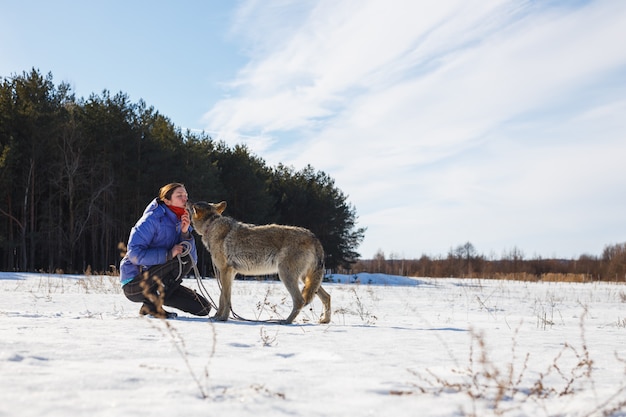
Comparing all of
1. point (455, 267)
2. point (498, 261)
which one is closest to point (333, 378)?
point (455, 267)

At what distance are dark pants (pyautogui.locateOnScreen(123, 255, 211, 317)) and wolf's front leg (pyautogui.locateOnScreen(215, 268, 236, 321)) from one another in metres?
0.39

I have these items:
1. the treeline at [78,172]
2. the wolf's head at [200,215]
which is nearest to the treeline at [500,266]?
the treeline at [78,172]

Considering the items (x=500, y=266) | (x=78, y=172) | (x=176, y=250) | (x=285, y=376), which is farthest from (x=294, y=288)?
(x=500, y=266)

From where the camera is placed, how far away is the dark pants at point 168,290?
696 centimetres

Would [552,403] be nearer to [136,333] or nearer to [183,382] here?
[183,382]

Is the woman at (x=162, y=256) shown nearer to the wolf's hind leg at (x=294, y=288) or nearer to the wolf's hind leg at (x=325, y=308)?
the wolf's hind leg at (x=294, y=288)

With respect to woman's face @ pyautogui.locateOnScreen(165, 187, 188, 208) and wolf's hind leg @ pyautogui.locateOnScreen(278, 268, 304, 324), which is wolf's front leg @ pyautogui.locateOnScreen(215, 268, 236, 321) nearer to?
wolf's hind leg @ pyautogui.locateOnScreen(278, 268, 304, 324)

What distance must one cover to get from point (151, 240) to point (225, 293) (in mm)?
1277

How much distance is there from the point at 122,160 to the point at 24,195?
5.89m

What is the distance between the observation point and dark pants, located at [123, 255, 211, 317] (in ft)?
22.8

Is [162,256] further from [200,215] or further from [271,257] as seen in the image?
[271,257]

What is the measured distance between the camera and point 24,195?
98.0 feet

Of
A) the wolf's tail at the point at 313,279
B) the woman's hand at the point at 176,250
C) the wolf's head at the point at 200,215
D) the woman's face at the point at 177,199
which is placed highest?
the woman's face at the point at 177,199

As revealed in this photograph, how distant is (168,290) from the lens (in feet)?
23.9
